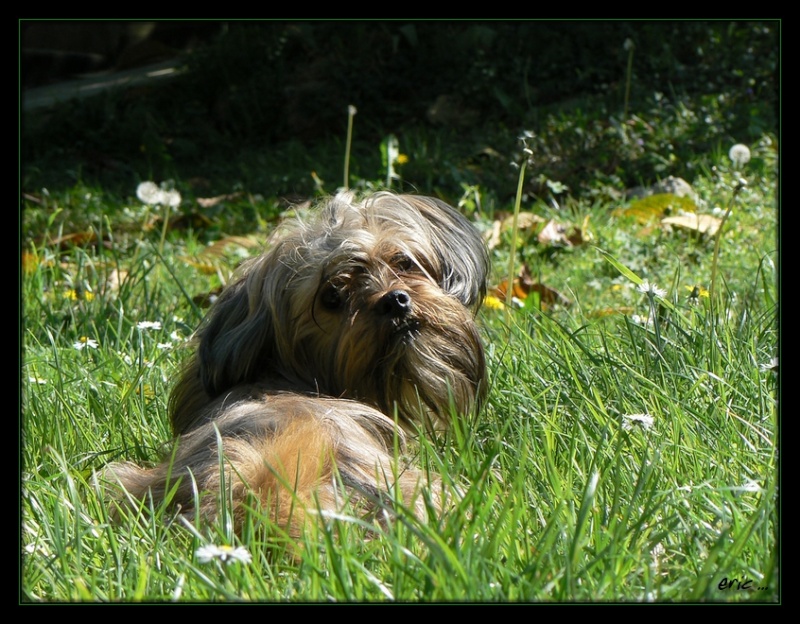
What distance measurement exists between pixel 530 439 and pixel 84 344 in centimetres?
215

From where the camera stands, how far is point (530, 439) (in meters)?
3.31

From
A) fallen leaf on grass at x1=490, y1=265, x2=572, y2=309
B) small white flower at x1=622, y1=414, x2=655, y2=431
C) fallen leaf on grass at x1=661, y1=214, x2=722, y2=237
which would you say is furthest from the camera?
fallen leaf on grass at x1=661, y1=214, x2=722, y2=237

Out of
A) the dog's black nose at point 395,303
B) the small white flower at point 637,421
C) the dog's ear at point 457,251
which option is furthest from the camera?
the dog's ear at point 457,251

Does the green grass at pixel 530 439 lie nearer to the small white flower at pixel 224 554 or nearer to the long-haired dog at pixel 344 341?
the small white flower at pixel 224 554

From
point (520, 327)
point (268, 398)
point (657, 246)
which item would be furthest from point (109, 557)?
point (657, 246)

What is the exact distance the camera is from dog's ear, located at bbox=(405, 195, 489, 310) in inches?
154

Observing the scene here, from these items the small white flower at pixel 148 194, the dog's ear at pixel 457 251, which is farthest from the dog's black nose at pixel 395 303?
the small white flower at pixel 148 194

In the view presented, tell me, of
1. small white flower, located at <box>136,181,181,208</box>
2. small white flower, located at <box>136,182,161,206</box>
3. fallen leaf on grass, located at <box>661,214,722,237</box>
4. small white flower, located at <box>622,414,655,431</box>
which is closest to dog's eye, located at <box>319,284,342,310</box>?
small white flower, located at <box>622,414,655,431</box>

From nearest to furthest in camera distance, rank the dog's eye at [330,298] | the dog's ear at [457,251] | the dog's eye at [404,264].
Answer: the dog's eye at [330,298], the dog's eye at [404,264], the dog's ear at [457,251]

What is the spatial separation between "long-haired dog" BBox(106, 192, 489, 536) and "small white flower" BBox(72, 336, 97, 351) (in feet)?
2.36

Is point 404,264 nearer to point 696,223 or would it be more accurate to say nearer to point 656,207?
point 696,223

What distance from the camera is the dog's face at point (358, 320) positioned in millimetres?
3553

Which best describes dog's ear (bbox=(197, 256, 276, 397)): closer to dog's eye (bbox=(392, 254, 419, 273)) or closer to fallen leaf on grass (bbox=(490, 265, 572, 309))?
dog's eye (bbox=(392, 254, 419, 273))
